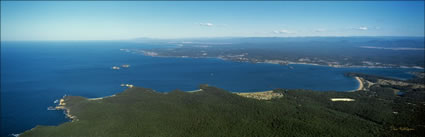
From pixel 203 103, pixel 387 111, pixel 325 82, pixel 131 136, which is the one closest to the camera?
pixel 131 136

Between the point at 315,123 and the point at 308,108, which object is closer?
the point at 315,123

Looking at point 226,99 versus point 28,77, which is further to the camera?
point 28,77

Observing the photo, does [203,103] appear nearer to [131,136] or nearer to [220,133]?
[220,133]

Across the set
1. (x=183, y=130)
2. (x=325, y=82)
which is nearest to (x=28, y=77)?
(x=183, y=130)

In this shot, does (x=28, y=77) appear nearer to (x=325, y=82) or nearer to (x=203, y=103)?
(x=203, y=103)

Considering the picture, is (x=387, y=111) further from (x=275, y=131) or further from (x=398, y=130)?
(x=275, y=131)

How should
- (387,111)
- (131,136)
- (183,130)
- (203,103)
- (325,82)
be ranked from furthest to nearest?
(325,82) < (203,103) < (387,111) < (183,130) < (131,136)

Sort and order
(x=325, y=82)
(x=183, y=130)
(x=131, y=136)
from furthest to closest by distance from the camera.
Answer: (x=325, y=82) → (x=183, y=130) → (x=131, y=136)

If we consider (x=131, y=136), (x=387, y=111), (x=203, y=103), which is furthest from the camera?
(x=203, y=103)

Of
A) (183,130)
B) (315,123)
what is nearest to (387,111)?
(315,123)

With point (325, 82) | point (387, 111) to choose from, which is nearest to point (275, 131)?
point (387, 111)
